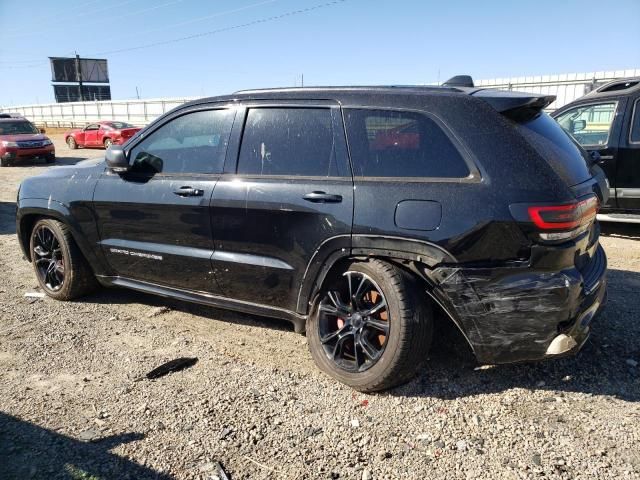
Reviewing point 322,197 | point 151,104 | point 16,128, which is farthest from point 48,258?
point 151,104

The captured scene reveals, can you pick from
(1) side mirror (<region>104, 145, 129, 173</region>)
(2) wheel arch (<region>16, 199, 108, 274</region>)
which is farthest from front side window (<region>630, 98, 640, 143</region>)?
(2) wheel arch (<region>16, 199, 108, 274</region>)

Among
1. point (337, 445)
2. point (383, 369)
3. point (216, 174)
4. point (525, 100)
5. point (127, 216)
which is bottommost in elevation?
point (337, 445)

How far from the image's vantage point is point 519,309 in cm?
283

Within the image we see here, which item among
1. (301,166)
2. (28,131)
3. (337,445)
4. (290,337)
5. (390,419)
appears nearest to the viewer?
(337,445)

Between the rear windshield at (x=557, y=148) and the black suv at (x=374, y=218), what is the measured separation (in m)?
0.02

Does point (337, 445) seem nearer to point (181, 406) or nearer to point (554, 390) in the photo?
point (181, 406)

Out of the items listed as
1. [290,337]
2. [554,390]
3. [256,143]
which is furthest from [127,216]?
[554,390]

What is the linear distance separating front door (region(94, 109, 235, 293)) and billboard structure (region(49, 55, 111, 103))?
64.7 m

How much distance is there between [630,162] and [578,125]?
985mm

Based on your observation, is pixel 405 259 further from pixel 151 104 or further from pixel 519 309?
pixel 151 104

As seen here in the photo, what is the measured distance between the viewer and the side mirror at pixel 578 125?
718cm

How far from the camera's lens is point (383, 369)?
309 centimetres

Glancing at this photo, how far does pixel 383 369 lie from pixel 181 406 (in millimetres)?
1224

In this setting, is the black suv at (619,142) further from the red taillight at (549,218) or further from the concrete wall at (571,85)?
the concrete wall at (571,85)
